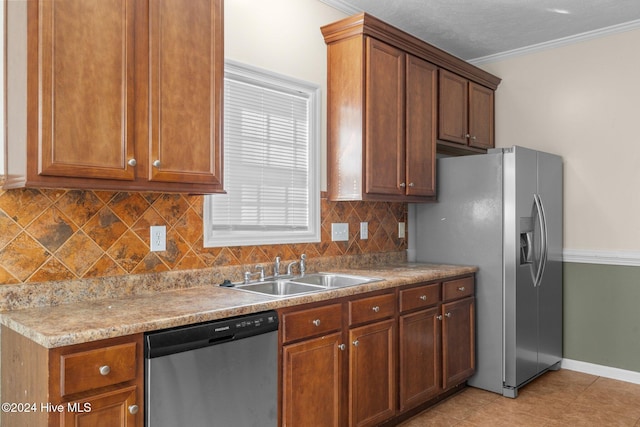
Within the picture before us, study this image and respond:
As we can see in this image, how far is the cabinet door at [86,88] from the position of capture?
1731mm

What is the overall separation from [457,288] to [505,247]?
0.45m

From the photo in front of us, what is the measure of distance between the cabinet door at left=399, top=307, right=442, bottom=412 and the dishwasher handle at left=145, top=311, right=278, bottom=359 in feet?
3.66

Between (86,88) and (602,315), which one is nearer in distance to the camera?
(86,88)

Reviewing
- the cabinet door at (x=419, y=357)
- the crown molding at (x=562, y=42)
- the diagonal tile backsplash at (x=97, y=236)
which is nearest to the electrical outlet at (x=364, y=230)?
the cabinet door at (x=419, y=357)

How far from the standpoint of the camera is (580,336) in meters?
3.97

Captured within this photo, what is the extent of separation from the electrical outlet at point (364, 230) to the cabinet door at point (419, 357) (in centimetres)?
75

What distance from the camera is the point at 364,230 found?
3611 millimetres

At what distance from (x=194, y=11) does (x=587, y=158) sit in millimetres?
3337

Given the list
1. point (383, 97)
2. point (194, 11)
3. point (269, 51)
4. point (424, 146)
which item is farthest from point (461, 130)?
point (194, 11)

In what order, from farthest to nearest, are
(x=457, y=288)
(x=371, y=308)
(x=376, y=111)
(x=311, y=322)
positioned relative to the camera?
1. (x=457, y=288)
2. (x=376, y=111)
3. (x=371, y=308)
4. (x=311, y=322)

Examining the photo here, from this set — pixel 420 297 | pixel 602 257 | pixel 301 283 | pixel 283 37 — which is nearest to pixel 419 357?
pixel 420 297

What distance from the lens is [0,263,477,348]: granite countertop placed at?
1.58 meters

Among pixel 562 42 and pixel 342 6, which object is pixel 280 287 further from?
pixel 562 42

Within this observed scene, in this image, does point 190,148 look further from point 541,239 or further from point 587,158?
point 587,158
